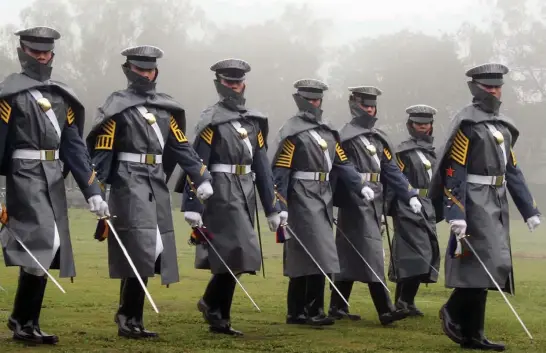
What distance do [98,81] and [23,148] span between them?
198ft

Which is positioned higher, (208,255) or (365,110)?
(365,110)

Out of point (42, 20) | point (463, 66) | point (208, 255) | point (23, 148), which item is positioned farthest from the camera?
point (42, 20)

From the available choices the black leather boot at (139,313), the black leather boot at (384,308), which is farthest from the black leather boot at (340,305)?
the black leather boot at (139,313)

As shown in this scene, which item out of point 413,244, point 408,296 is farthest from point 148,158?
point 408,296

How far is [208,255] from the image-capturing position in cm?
1054

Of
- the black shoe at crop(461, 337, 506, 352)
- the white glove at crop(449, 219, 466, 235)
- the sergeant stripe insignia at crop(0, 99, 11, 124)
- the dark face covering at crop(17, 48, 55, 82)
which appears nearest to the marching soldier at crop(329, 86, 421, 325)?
the black shoe at crop(461, 337, 506, 352)

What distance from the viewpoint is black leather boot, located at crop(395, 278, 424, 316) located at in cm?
1292

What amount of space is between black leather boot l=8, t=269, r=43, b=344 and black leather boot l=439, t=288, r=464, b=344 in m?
3.42

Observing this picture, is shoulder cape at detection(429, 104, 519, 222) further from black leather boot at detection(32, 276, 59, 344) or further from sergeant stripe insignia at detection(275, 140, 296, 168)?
black leather boot at detection(32, 276, 59, 344)

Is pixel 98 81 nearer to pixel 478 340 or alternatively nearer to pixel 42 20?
pixel 42 20

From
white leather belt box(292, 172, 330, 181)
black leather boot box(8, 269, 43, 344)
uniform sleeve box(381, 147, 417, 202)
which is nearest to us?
black leather boot box(8, 269, 43, 344)

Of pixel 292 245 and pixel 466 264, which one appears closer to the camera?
pixel 466 264

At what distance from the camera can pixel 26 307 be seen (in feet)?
29.2

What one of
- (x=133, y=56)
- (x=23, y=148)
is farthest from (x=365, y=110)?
(x=23, y=148)
